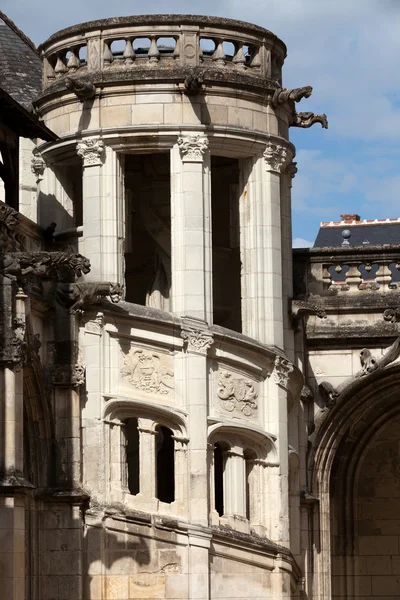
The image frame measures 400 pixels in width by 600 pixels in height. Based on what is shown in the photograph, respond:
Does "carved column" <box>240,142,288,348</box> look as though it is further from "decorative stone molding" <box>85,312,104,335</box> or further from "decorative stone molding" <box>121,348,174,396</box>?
"decorative stone molding" <box>85,312,104,335</box>

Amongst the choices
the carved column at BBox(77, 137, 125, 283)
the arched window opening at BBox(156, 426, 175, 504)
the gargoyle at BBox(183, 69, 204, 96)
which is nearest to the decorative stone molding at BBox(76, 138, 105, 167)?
the carved column at BBox(77, 137, 125, 283)

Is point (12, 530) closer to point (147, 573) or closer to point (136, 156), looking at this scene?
point (147, 573)

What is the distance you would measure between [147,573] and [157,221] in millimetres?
5726

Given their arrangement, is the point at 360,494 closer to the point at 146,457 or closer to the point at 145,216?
the point at 145,216

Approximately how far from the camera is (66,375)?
3059 centimetres

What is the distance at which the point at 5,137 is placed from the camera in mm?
30672

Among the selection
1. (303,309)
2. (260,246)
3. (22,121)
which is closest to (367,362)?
(303,309)

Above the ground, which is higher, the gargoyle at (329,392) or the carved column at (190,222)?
the carved column at (190,222)

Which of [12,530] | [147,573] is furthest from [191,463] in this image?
[12,530]

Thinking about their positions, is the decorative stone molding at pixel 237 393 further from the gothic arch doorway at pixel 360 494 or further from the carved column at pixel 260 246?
the gothic arch doorway at pixel 360 494

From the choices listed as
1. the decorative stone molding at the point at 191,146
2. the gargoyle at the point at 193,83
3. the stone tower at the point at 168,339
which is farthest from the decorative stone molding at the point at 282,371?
the gargoyle at the point at 193,83

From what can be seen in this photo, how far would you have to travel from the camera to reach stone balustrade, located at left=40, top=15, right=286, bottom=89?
105 ft

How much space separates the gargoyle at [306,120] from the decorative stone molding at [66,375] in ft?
17.0

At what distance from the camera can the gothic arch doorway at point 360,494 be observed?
3522 centimetres
